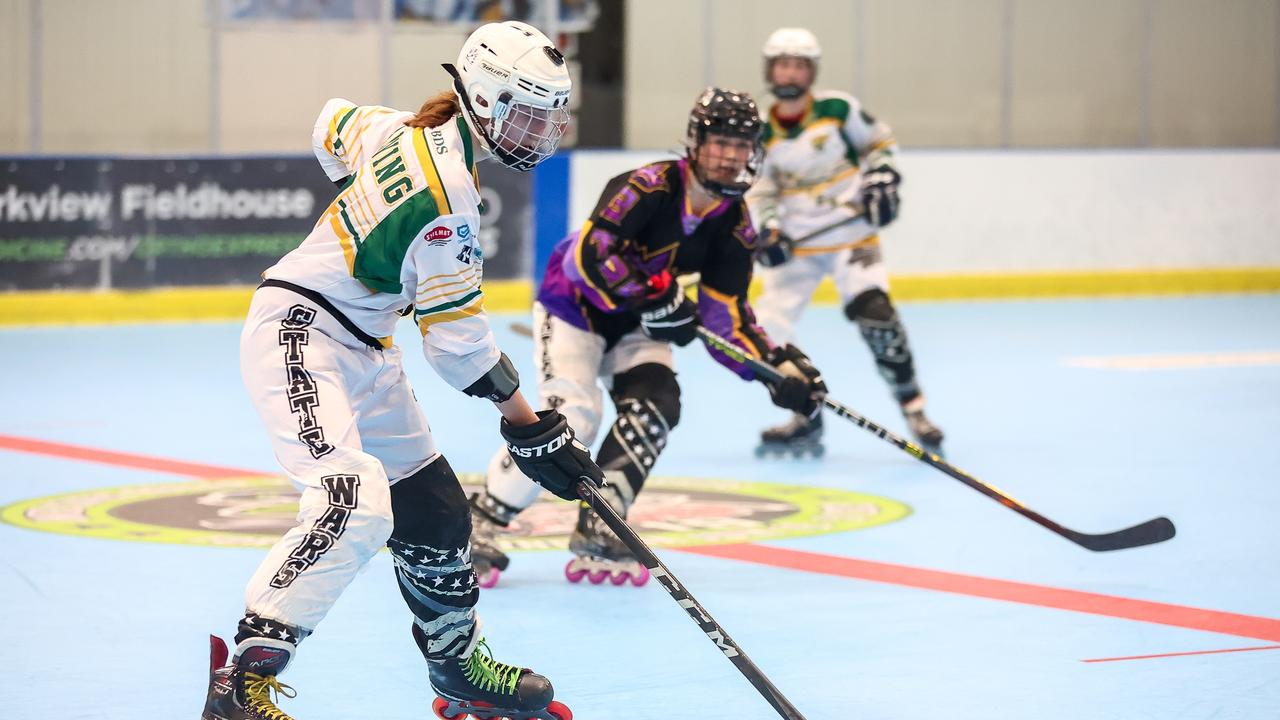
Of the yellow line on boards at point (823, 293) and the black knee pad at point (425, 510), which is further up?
the black knee pad at point (425, 510)

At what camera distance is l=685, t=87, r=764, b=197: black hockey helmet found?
538cm

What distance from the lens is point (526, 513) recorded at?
20.9 feet

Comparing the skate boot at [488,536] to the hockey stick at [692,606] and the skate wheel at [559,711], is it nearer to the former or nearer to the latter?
the skate wheel at [559,711]

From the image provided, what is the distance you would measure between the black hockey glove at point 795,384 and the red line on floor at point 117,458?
7.45 ft

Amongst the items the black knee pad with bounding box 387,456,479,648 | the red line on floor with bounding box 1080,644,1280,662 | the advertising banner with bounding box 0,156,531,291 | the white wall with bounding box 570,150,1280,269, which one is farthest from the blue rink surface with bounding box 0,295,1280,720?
the white wall with bounding box 570,150,1280,269

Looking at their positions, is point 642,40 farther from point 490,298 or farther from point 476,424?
point 476,424

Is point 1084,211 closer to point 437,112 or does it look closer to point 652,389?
point 652,389

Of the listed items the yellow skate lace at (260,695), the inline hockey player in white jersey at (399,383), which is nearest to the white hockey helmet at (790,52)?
the inline hockey player in white jersey at (399,383)

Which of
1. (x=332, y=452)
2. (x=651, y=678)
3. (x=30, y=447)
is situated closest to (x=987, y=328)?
(x=30, y=447)

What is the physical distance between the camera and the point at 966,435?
8.12 m

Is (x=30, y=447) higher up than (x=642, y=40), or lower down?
lower down

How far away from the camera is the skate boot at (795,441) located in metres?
7.56

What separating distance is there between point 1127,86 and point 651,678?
12.4 m

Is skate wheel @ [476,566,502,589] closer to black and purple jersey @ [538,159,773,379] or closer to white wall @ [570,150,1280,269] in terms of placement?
black and purple jersey @ [538,159,773,379]
